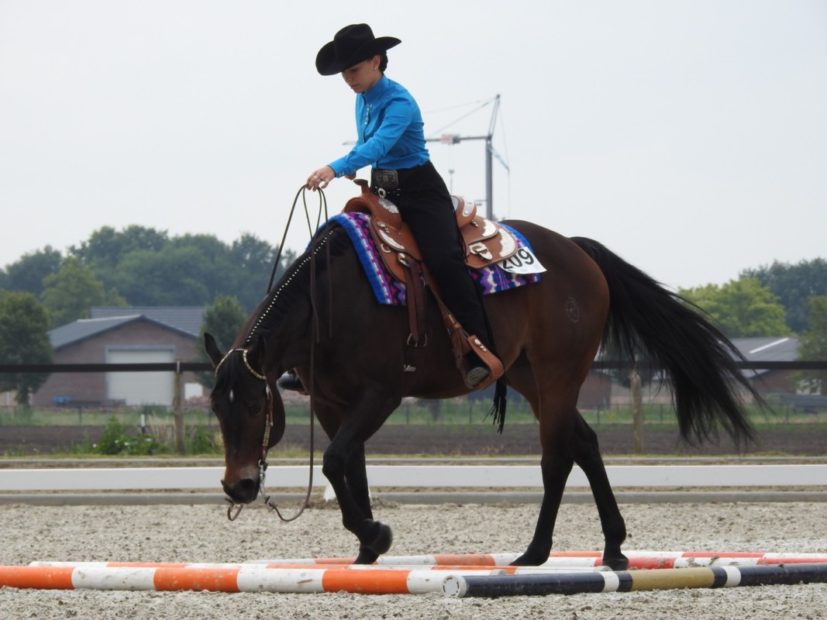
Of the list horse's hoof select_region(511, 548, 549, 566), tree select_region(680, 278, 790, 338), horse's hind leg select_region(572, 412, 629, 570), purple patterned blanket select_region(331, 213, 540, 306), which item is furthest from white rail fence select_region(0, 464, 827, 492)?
tree select_region(680, 278, 790, 338)

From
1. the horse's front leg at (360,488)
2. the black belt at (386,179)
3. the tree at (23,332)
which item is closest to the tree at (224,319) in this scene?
the tree at (23,332)

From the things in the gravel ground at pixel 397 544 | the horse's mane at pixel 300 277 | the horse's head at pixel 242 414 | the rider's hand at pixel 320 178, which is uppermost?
the rider's hand at pixel 320 178

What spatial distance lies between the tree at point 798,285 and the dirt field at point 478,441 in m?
59.4

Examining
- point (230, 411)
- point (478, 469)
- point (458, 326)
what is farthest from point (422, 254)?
point (478, 469)

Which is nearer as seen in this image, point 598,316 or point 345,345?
point 345,345

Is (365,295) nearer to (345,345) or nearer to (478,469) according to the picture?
(345,345)

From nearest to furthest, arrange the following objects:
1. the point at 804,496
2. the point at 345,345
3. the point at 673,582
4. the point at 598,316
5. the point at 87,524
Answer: the point at 673,582 → the point at 345,345 → the point at 598,316 → the point at 87,524 → the point at 804,496

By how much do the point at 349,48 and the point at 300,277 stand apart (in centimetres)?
113

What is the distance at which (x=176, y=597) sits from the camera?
549 cm

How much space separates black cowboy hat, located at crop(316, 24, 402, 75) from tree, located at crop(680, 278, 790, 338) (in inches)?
2344

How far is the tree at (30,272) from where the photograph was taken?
12038 centimetres

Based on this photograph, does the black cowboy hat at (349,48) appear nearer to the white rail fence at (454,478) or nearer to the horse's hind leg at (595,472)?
the horse's hind leg at (595,472)

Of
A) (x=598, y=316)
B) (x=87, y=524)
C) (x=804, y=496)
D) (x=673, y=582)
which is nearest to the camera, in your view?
(x=673, y=582)

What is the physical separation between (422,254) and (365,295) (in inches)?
15.8
